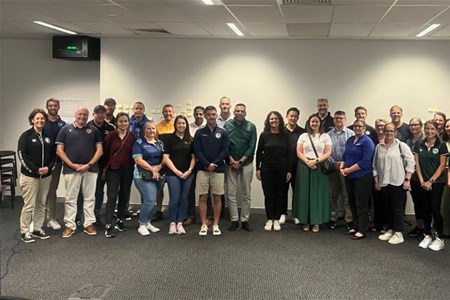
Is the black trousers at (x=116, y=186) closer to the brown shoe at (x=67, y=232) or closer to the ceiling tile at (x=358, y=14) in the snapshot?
the brown shoe at (x=67, y=232)

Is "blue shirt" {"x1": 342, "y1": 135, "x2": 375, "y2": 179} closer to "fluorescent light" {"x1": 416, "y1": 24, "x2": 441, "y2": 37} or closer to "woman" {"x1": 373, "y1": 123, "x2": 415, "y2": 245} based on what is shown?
"woman" {"x1": 373, "y1": 123, "x2": 415, "y2": 245}

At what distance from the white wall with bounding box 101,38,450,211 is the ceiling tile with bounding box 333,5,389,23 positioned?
57.6 inches

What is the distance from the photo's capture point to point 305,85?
22.1ft

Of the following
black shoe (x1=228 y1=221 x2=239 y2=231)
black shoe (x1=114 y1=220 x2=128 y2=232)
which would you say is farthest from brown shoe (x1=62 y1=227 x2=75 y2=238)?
black shoe (x1=228 y1=221 x2=239 y2=231)

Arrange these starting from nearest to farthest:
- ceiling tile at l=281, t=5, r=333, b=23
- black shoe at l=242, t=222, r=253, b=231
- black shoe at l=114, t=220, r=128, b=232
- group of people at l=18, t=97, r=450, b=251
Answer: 1. ceiling tile at l=281, t=5, r=333, b=23
2. group of people at l=18, t=97, r=450, b=251
3. black shoe at l=114, t=220, r=128, b=232
4. black shoe at l=242, t=222, r=253, b=231

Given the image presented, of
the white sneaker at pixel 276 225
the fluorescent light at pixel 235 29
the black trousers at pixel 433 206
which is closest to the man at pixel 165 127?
the fluorescent light at pixel 235 29

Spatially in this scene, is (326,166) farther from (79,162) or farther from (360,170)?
(79,162)

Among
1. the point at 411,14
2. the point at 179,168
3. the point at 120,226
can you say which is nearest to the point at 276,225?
the point at 179,168

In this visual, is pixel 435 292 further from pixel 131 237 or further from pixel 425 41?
pixel 425 41

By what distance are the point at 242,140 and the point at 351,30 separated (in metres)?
2.25

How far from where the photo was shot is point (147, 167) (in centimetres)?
506

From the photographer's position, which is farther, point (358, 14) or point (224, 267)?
point (358, 14)

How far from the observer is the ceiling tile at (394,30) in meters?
5.46

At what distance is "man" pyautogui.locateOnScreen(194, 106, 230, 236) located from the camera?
5156mm
